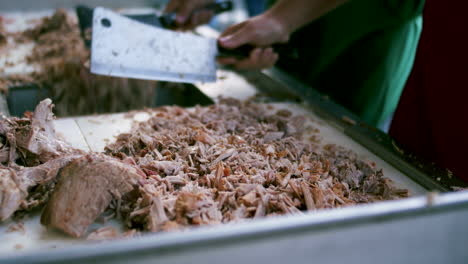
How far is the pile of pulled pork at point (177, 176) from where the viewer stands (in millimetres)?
879

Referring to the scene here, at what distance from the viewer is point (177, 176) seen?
1018mm

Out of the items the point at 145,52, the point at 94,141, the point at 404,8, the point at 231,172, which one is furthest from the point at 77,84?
the point at 404,8

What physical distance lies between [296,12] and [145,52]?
2.17ft

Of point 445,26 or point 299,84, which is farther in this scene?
point 299,84

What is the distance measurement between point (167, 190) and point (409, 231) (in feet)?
1.73

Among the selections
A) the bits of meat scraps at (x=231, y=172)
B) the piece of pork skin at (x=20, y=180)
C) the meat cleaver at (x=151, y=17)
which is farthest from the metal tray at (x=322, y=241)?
the meat cleaver at (x=151, y=17)

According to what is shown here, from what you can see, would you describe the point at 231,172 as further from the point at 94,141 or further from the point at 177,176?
the point at 94,141

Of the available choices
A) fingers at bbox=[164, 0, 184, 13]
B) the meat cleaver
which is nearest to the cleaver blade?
the meat cleaver

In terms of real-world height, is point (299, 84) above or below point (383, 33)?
below

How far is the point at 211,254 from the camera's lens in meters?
0.61

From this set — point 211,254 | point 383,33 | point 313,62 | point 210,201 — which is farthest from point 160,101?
point 211,254

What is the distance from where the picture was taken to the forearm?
174 cm

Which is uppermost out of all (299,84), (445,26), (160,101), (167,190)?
(445,26)

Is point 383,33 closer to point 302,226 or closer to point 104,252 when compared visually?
point 302,226
